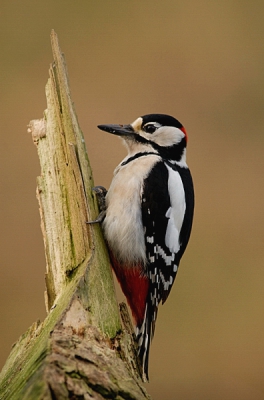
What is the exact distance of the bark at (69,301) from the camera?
959mm

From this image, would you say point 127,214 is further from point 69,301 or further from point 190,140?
point 190,140

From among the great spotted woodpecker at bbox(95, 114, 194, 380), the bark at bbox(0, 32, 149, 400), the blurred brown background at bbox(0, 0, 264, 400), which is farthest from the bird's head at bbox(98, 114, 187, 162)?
the blurred brown background at bbox(0, 0, 264, 400)

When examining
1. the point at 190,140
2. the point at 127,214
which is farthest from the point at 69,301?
the point at 190,140

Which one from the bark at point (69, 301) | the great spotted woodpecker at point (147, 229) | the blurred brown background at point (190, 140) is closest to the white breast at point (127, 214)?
the great spotted woodpecker at point (147, 229)

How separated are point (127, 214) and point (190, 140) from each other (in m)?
1.23

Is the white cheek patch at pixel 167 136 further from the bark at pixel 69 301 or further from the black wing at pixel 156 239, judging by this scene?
the bark at pixel 69 301

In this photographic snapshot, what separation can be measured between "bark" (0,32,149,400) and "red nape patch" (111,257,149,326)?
21 cm

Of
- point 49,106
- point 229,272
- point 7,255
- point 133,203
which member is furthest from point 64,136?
point 229,272

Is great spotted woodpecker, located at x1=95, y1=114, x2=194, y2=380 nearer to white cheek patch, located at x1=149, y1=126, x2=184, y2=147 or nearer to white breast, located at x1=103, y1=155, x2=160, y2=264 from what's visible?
white breast, located at x1=103, y1=155, x2=160, y2=264

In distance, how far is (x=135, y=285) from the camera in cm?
188

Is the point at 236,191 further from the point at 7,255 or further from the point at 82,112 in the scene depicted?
the point at 7,255

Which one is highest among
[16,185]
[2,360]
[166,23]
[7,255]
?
[166,23]

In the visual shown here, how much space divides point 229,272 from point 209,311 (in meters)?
0.23

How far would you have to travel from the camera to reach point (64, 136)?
5.18 ft
